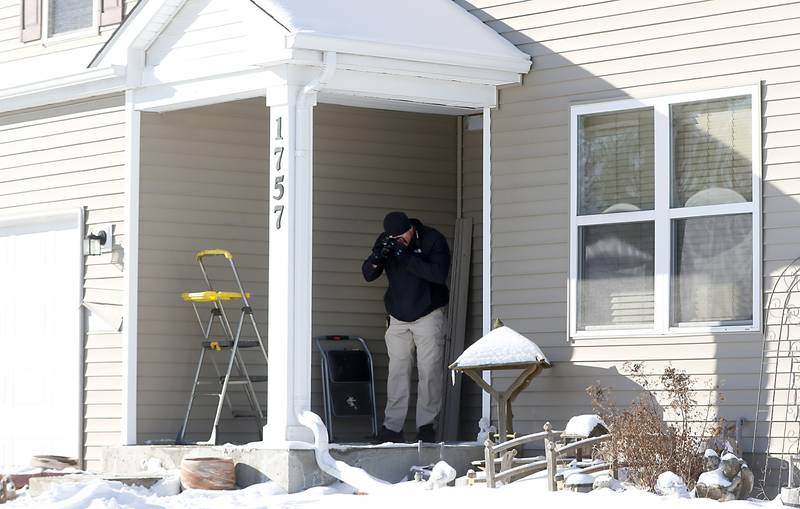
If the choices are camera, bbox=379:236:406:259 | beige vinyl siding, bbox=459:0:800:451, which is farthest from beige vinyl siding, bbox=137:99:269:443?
beige vinyl siding, bbox=459:0:800:451

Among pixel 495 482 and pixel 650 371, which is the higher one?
pixel 650 371

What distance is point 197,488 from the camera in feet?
36.2

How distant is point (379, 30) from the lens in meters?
11.8

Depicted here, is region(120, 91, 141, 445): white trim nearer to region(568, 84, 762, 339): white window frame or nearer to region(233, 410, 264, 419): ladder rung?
region(233, 410, 264, 419): ladder rung

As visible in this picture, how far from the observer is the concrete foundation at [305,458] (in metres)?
10.9

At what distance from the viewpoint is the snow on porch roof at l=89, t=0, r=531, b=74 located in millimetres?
11422

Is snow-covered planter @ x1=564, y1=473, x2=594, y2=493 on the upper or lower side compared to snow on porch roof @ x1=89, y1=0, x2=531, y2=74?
lower

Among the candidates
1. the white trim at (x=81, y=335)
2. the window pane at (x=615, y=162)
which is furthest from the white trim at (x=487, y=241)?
the white trim at (x=81, y=335)

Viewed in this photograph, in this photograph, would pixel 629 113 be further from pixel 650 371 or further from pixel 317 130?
pixel 317 130

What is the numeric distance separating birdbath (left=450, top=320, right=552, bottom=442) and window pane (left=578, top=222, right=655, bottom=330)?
23.3 inches

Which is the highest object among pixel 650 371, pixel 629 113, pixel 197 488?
pixel 629 113

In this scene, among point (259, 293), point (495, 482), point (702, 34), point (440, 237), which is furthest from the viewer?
point (259, 293)

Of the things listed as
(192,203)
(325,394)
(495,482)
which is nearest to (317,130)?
(192,203)

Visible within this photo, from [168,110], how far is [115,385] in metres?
2.40
